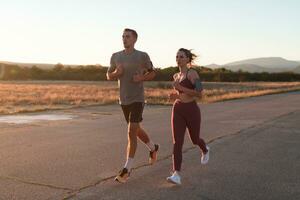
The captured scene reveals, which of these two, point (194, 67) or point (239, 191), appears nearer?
point (239, 191)

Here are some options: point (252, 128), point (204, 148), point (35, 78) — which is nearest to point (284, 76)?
point (35, 78)

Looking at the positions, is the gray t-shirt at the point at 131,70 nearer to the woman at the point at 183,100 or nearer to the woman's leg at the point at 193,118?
the woman at the point at 183,100

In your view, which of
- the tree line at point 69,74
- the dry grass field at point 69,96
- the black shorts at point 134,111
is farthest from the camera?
the tree line at point 69,74

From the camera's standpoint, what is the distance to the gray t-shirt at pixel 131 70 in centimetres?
696

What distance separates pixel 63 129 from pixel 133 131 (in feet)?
21.3

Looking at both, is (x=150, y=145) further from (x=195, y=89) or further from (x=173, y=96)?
(x=195, y=89)

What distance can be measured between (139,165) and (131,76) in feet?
5.69

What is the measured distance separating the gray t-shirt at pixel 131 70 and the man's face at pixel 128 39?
0.44ft

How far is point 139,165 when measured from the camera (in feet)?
26.6

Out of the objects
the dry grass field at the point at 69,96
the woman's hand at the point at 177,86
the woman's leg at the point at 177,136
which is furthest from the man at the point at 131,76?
the dry grass field at the point at 69,96

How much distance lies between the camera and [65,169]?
302 inches

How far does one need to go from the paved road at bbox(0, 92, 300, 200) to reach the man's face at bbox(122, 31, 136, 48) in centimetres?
177

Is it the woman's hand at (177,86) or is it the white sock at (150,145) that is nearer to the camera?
the woman's hand at (177,86)

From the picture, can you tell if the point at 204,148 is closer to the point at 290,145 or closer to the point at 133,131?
the point at 133,131
